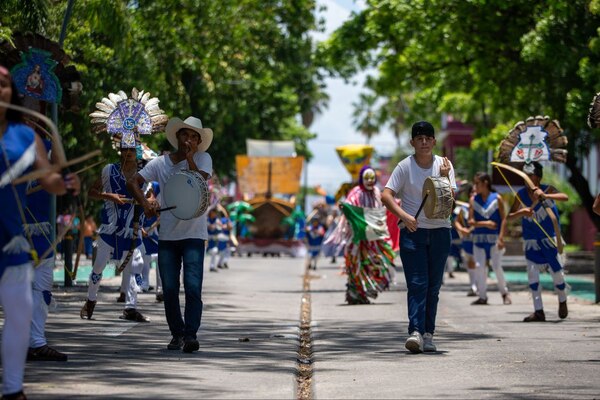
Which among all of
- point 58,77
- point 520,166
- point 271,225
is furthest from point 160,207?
point 271,225

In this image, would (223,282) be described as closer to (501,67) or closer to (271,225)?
(501,67)

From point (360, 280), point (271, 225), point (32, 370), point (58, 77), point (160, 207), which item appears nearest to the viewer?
point (32, 370)

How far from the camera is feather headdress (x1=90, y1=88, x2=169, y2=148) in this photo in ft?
49.9

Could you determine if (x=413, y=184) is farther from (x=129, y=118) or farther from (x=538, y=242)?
(x=538, y=242)

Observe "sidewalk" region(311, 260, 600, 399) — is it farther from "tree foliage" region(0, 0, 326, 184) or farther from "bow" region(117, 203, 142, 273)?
"tree foliage" region(0, 0, 326, 184)

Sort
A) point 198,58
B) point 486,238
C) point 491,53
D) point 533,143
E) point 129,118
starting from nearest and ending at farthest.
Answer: point 129,118 < point 533,143 < point 486,238 < point 491,53 < point 198,58

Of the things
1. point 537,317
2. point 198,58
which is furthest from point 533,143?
point 198,58

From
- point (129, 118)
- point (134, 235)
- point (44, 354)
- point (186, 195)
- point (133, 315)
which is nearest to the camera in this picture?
point (44, 354)

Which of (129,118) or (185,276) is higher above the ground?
(129,118)

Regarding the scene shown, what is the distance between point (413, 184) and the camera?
12156mm

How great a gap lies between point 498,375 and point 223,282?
16687 millimetres

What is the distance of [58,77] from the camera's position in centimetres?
1320

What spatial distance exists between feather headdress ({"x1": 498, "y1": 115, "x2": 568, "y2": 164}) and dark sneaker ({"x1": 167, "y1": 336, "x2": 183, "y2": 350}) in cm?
730

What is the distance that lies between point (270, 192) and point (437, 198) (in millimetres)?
39360
